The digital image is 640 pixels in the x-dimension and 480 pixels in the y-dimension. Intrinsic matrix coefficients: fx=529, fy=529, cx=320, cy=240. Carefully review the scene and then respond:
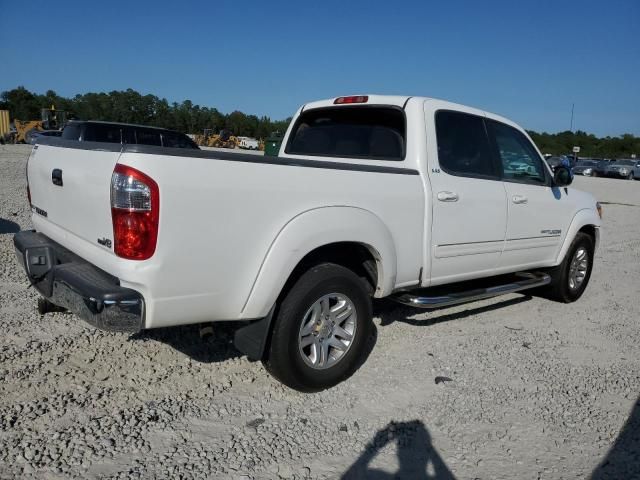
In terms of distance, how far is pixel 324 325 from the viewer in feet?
11.4

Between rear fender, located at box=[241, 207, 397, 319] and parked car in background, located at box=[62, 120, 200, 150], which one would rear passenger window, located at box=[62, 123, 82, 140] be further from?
rear fender, located at box=[241, 207, 397, 319]

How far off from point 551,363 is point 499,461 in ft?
5.44

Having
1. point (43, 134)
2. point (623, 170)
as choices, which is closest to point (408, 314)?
point (43, 134)

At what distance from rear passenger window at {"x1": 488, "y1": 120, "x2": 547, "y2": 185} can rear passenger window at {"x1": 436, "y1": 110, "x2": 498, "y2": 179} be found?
0.20 m

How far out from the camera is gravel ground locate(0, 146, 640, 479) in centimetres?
275

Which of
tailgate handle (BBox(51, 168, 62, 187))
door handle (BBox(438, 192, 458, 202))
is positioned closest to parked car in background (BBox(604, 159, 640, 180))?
door handle (BBox(438, 192, 458, 202))

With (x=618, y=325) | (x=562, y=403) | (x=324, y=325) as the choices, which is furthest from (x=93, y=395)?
(x=618, y=325)

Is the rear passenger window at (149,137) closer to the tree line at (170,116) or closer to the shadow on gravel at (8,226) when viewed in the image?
the shadow on gravel at (8,226)

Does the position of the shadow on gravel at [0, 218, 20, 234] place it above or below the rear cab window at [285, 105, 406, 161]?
below

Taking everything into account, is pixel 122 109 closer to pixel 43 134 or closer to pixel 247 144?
pixel 247 144

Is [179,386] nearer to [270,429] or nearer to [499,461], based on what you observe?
[270,429]

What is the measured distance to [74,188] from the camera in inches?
121

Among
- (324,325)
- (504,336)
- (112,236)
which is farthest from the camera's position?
(504,336)

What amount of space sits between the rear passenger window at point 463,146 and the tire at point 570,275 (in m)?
1.79
